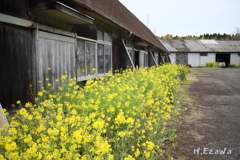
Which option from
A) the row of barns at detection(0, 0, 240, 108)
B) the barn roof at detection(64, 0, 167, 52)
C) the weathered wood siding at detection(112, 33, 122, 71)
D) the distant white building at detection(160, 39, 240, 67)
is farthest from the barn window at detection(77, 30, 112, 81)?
the distant white building at detection(160, 39, 240, 67)

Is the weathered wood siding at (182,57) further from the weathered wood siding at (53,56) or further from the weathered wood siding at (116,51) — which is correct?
the weathered wood siding at (53,56)

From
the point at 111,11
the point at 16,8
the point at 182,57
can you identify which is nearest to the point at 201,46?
the point at 182,57

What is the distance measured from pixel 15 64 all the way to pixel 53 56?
1.13 metres

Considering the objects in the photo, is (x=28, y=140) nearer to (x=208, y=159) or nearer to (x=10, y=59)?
(x=10, y=59)

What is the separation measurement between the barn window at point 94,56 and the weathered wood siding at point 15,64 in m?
1.76

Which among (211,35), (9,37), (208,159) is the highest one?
(211,35)

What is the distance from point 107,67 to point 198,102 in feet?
11.4

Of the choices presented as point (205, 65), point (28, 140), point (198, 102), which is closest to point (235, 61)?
point (205, 65)

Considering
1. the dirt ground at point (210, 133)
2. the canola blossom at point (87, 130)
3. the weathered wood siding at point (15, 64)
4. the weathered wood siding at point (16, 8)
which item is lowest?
the dirt ground at point (210, 133)

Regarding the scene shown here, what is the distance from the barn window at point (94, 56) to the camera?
656 centimetres

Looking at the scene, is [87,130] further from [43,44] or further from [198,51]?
[198,51]

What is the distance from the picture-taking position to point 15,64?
4.06m

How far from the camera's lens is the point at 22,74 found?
4.24 metres

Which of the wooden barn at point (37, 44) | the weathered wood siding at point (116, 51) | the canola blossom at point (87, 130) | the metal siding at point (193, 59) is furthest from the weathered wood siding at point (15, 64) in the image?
the metal siding at point (193, 59)
